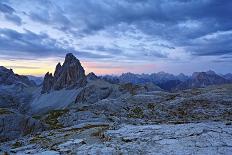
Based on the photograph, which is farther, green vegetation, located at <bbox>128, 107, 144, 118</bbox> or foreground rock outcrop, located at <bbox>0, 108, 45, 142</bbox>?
green vegetation, located at <bbox>128, 107, 144, 118</bbox>

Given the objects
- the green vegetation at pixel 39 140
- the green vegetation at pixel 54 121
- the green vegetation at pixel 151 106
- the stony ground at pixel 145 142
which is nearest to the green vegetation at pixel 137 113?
the green vegetation at pixel 151 106

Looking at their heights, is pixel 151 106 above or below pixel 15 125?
above

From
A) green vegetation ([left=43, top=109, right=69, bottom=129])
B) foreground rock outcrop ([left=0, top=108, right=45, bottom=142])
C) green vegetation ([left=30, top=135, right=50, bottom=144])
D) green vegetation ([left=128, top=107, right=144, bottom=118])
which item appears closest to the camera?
green vegetation ([left=30, top=135, right=50, bottom=144])

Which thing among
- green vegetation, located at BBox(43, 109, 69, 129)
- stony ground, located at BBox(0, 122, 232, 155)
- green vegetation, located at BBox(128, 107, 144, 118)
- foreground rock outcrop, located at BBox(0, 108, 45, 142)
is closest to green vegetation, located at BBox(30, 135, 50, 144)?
stony ground, located at BBox(0, 122, 232, 155)

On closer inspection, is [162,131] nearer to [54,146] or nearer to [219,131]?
[219,131]

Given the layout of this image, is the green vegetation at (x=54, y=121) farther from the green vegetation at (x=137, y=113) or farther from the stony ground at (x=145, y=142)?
the stony ground at (x=145, y=142)

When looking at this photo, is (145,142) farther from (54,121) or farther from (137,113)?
(137,113)

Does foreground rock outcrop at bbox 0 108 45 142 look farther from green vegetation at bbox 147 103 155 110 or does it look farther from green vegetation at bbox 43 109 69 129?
green vegetation at bbox 147 103 155 110

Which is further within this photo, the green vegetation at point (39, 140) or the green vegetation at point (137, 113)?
the green vegetation at point (137, 113)

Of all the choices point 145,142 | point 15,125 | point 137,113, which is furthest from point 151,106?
point 145,142

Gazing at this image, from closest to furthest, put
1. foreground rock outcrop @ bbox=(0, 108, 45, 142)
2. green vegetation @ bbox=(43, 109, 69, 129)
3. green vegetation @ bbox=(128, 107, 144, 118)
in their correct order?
1. foreground rock outcrop @ bbox=(0, 108, 45, 142)
2. green vegetation @ bbox=(43, 109, 69, 129)
3. green vegetation @ bbox=(128, 107, 144, 118)

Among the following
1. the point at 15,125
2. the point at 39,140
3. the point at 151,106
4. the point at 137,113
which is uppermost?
the point at 151,106

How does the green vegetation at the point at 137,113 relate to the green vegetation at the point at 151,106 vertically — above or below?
below

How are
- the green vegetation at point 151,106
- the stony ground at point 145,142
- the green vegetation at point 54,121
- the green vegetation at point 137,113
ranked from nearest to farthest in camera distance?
the stony ground at point 145,142 → the green vegetation at point 54,121 → the green vegetation at point 137,113 → the green vegetation at point 151,106
